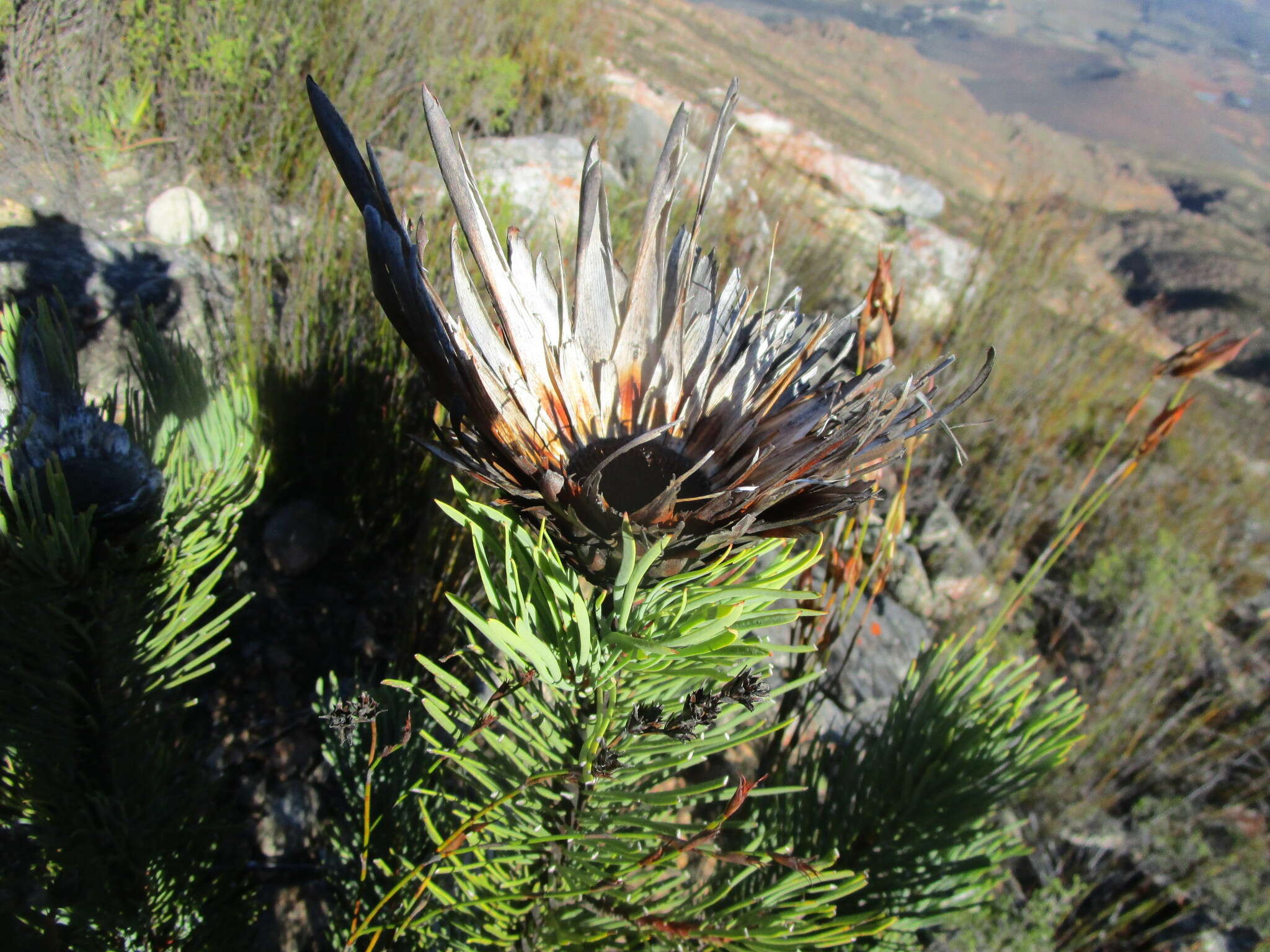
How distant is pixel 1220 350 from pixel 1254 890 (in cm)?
204

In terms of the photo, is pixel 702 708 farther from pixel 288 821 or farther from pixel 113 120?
pixel 113 120

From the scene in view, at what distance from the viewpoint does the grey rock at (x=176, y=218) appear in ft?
7.57

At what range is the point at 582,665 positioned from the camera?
58cm

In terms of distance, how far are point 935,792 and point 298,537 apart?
146 cm

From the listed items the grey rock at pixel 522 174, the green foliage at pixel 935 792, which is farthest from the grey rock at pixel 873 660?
the grey rock at pixel 522 174

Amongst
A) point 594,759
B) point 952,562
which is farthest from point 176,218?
point 952,562

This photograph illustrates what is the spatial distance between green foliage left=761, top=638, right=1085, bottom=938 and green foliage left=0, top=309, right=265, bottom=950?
0.76 metres

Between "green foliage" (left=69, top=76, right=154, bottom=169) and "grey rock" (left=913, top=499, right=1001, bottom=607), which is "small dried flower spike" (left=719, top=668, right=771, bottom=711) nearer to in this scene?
"grey rock" (left=913, top=499, right=1001, bottom=607)

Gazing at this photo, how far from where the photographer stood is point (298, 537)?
5.32 ft

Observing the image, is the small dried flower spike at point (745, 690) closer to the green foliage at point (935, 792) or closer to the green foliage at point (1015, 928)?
the green foliage at point (935, 792)

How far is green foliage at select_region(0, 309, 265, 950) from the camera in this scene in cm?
61

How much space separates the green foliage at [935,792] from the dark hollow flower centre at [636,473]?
19.1 inches

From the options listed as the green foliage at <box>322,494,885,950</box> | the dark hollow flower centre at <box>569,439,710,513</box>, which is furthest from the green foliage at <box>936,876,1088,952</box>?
the dark hollow flower centre at <box>569,439,710,513</box>

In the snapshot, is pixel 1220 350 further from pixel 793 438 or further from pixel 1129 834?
pixel 1129 834
